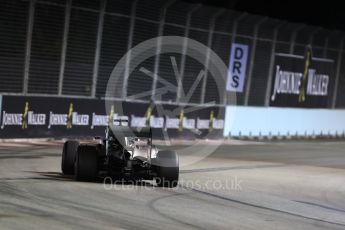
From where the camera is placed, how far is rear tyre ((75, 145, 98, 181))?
1288 cm

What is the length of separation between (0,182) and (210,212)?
4067mm

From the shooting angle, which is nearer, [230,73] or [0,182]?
[0,182]

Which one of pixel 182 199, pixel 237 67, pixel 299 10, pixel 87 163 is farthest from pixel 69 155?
pixel 299 10

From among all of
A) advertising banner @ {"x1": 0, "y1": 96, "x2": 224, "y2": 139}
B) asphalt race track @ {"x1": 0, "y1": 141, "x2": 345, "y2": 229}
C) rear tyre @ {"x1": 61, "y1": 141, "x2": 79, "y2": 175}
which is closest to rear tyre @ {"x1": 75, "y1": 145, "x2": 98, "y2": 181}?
asphalt race track @ {"x1": 0, "y1": 141, "x2": 345, "y2": 229}

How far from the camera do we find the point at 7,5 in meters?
23.0

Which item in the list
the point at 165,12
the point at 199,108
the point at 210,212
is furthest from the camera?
the point at 199,108

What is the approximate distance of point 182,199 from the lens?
1186 cm

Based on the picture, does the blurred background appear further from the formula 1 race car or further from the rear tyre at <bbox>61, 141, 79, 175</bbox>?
the formula 1 race car

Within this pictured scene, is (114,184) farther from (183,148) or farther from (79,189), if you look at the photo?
(183,148)

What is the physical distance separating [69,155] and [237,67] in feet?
61.6

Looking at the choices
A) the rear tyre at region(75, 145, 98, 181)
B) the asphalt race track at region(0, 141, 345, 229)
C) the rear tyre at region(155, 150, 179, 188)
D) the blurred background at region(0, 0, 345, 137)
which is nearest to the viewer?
the asphalt race track at region(0, 141, 345, 229)

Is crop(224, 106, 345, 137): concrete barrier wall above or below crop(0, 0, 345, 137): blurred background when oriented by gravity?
below

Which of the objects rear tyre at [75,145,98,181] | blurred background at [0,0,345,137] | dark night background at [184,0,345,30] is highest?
dark night background at [184,0,345,30]

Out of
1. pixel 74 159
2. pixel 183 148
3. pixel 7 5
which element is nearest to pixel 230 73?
pixel 183 148
